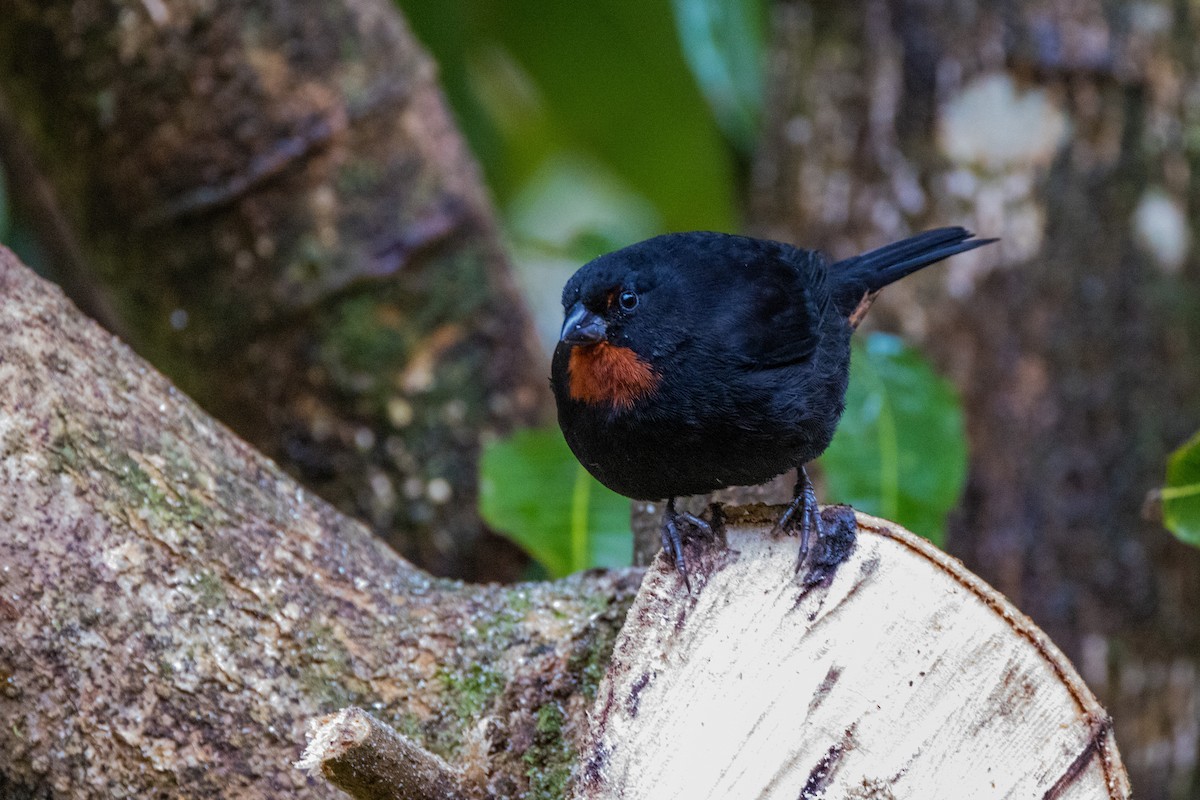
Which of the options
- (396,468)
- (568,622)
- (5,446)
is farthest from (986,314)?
(5,446)

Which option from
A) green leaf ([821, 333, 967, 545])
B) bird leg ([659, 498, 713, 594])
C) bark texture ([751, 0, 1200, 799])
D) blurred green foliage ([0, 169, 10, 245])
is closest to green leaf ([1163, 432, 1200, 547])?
green leaf ([821, 333, 967, 545])

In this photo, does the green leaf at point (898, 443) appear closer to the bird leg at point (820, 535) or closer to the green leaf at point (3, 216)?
the bird leg at point (820, 535)

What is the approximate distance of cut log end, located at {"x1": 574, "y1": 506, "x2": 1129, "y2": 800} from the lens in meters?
1.51

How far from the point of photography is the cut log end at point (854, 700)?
59.3 inches

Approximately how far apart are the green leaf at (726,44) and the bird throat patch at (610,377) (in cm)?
177

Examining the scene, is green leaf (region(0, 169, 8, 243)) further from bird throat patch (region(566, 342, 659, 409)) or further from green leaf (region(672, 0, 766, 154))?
green leaf (region(672, 0, 766, 154))

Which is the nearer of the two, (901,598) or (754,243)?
(901,598)

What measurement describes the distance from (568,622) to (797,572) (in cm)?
48

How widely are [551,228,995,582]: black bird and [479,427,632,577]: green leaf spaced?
53 cm

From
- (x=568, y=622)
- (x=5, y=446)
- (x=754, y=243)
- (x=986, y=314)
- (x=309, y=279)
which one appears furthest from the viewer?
(x=986, y=314)

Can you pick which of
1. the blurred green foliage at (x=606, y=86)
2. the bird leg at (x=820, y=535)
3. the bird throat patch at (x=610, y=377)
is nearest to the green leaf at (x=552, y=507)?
the bird throat patch at (x=610, y=377)

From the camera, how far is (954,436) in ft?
8.97

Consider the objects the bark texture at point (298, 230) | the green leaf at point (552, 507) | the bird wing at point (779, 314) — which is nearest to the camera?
the bird wing at point (779, 314)

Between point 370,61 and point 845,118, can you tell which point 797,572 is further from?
point 845,118
